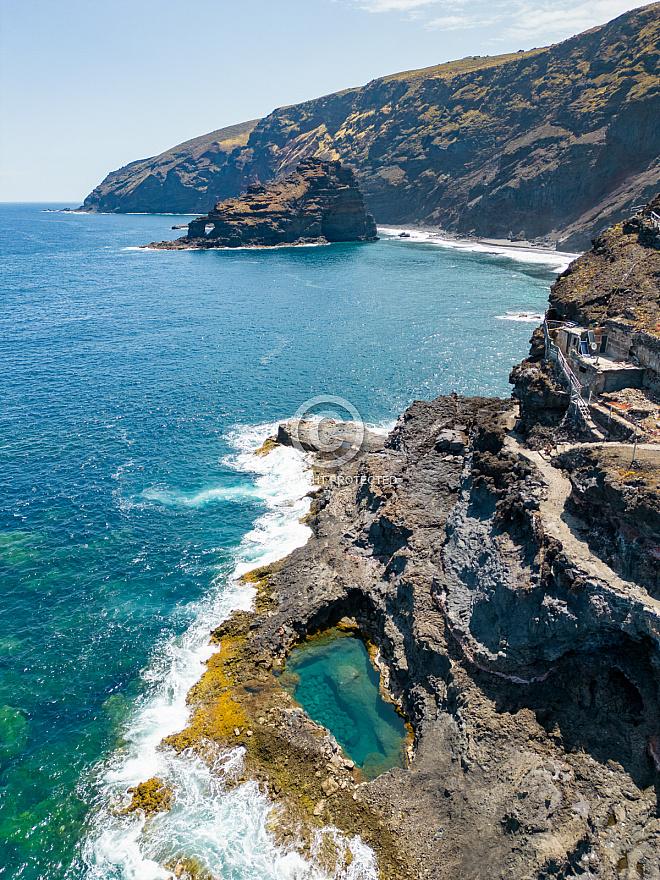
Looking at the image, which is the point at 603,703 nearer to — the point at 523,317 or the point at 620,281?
the point at 620,281

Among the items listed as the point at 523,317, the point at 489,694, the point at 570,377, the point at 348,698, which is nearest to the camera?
the point at 489,694

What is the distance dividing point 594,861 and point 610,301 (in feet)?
116

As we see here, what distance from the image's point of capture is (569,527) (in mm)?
27344

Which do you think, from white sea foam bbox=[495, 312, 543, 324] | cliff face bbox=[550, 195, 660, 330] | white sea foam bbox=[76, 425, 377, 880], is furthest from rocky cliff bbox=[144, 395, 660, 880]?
white sea foam bbox=[495, 312, 543, 324]

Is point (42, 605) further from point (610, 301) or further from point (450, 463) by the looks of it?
point (610, 301)

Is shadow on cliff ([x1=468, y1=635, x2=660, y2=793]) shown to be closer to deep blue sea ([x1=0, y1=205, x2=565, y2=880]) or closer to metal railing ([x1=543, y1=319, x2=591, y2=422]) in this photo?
deep blue sea ([x1=0, y1=205, x2=565, y2=880])

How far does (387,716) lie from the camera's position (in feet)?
101

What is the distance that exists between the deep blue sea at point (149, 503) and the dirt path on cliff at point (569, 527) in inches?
640

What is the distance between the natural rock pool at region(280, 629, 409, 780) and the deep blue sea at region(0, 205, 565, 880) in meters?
5.51

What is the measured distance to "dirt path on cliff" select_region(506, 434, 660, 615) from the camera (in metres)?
23.2

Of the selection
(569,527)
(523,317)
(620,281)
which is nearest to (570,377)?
(620,281)

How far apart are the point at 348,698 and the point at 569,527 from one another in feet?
52.6

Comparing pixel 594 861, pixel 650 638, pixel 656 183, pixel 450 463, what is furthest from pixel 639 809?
pixel 656 183

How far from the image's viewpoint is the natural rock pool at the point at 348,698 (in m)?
28.8
